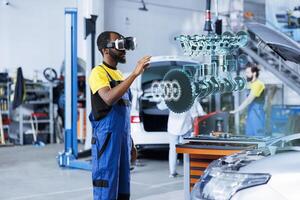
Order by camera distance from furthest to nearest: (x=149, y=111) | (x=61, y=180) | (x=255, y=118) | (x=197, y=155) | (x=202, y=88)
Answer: (x=149, y=111) < (x=255, y=118) < (x=61, y=180) < (x=197, y=155) < (x=202, y=88)

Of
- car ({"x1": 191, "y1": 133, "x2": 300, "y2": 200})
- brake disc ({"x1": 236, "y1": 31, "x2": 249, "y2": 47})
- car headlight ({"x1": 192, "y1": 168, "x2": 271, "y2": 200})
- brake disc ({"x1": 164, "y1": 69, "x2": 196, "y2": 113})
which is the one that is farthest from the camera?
brake disc ({"x1": 236, "y1": 31, "x2": 249, "y2": 47})

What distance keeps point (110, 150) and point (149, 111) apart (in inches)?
208

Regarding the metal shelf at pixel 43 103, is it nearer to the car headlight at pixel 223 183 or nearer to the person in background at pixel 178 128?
the person in background at pixel 178 128

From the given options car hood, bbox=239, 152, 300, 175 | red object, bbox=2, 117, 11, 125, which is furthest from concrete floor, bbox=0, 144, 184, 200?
car hood, bbox=239, 152, 300, 175

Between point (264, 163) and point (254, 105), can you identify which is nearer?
point (264, 163)

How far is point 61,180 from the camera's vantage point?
7.29 metres

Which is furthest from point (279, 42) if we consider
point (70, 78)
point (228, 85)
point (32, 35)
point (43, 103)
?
point (32, 35)

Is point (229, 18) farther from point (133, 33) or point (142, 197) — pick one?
point (142, 197)

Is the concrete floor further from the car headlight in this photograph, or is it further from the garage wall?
the garage wall

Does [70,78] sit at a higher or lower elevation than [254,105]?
higher

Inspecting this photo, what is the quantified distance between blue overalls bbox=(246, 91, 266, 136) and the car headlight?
5.22 m

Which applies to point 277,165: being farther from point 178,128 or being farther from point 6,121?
point 6,121

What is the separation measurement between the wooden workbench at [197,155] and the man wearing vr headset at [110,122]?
0.86 meters

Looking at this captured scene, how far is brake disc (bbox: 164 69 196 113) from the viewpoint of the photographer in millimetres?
4000
